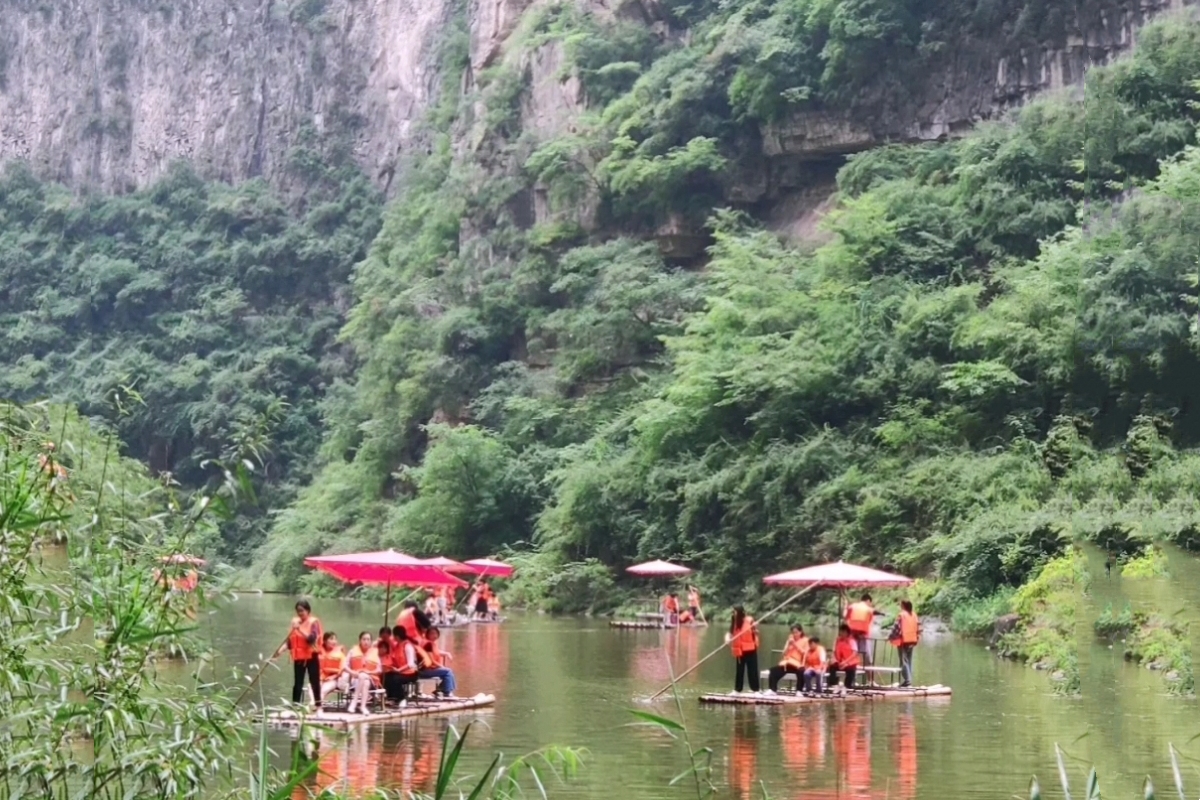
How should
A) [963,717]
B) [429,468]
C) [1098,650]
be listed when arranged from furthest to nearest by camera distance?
1. [429,468]
2. [1098,650]
3. [963,717]

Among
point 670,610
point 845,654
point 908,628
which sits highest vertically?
point 670,610

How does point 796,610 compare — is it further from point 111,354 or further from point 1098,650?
point 111,354

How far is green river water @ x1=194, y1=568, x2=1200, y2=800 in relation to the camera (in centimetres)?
1347

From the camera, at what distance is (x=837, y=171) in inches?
1975

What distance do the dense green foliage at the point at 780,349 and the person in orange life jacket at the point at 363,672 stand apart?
11.9 m

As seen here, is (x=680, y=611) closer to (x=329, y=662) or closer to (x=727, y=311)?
(x=727, y=311)

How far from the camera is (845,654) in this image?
2144cm

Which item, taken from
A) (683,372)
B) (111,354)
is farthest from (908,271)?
(111,354)

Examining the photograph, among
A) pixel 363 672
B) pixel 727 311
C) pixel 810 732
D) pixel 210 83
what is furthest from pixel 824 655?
pixel 210 83

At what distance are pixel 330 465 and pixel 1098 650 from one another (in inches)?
1639

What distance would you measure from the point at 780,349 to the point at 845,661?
2105 centimetres

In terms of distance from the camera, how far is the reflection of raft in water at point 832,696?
19516 millimetres

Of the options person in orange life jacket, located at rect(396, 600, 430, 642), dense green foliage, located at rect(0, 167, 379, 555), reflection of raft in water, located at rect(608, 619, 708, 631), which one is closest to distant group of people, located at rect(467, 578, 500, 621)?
reflection of raft in water, located at rect(608, 619, 708, 631)

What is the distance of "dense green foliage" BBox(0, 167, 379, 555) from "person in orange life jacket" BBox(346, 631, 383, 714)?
167 feet
